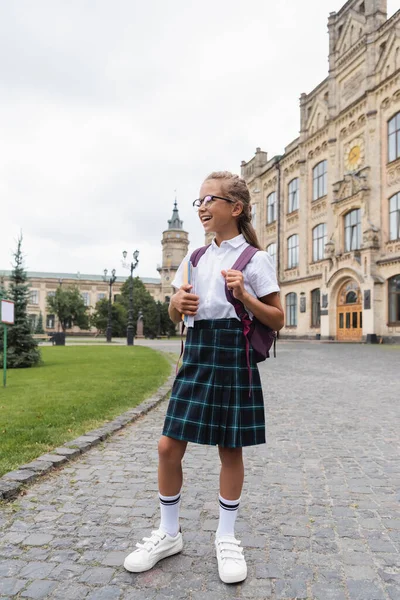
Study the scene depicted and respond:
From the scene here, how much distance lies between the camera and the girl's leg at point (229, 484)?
267 centimetres

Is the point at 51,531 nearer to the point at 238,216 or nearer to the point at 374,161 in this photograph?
the point at 238,216

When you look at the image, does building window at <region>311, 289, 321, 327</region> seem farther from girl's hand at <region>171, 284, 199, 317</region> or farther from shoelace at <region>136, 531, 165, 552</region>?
girl's hand at <region>171, 284, 199, 317</region>

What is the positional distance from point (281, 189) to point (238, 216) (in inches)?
1700

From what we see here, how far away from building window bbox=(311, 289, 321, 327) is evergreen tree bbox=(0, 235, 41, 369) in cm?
2678

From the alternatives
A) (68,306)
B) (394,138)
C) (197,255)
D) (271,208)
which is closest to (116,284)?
(68,306)

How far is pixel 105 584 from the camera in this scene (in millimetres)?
2477

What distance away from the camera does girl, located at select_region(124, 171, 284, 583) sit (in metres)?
2.61

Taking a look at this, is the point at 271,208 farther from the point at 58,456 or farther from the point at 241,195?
the point at 241,195

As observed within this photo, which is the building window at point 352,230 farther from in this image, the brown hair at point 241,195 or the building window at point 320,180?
the brown hair at point 241,195

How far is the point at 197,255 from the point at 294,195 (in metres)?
41.3

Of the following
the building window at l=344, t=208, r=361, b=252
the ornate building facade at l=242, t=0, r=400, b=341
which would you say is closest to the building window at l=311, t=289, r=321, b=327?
the ornate building facade at l=242, t=0, r=400, b=341

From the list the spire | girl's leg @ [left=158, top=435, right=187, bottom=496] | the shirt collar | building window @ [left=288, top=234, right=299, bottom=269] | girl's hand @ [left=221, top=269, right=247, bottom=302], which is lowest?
girl's leg @ [left=158, top=435, right=187, bottom=496]

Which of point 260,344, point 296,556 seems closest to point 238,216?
point 260,344

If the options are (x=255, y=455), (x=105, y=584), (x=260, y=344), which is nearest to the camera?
(x=105, y=584)
